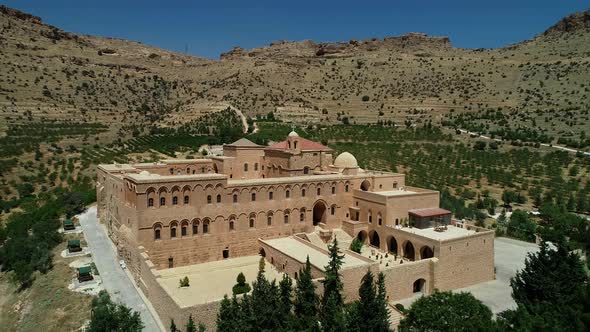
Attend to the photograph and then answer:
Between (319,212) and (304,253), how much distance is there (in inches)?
288

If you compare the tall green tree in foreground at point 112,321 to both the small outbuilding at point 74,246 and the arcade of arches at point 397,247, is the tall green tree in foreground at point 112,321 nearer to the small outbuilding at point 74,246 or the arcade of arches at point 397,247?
the small outbuilding at point 74,246

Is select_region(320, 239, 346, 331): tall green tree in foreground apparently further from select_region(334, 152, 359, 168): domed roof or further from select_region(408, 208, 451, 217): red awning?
select_region(334, 152, 359, 168): domed roof

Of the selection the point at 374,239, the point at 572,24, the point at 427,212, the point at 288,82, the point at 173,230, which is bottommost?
the point at 374,239

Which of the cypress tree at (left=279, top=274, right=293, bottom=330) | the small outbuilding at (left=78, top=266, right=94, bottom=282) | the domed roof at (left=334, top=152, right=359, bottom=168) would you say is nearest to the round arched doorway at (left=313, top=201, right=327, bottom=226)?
the domed roof at (left=334, top=152, right=359, bottom=168)

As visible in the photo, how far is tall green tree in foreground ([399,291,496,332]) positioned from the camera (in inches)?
677

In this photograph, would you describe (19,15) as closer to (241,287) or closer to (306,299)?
(241,287)

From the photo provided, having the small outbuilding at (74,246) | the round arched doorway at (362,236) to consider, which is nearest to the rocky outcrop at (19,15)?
the small outbuilding at (74,246)

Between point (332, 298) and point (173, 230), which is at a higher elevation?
point (173, 230)

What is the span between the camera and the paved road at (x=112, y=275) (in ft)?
76.3

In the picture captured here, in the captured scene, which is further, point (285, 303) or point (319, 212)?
point (319, 212)

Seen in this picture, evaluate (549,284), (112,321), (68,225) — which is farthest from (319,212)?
(68,225)

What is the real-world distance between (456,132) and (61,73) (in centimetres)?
7794

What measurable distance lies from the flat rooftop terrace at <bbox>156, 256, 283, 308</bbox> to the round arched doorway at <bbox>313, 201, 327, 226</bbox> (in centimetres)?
654

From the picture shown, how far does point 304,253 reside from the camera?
2761 centimetres
